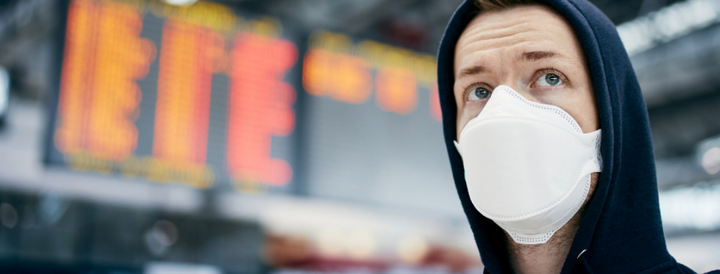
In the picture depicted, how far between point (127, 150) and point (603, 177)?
8.58ft

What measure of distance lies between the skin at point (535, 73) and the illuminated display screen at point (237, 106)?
239 centimetres

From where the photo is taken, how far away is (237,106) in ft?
11.0

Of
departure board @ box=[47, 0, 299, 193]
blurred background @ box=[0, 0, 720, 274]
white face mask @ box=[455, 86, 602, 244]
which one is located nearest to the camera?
white face mask @ box=[455, 86, 602, 244]

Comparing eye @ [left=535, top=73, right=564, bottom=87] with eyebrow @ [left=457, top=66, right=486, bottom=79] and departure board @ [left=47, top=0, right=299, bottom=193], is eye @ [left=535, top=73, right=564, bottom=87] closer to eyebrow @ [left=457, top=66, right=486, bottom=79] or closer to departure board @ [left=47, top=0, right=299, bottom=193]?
eyebrow @ [left=457, top=66, right=486, bottom=79]

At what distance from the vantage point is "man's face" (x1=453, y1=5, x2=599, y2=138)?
2.68 feet

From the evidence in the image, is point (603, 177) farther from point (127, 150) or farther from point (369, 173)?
point (369, 173)

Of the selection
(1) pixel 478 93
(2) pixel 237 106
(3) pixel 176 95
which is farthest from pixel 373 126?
(1) pixel 478 93

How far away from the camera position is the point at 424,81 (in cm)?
421

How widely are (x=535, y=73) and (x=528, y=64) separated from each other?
0.06ft

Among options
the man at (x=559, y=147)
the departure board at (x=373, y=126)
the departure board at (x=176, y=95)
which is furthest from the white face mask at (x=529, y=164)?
the departure board at (x=373, y=126)

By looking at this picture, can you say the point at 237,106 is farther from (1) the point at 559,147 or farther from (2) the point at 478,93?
(1) the point at 559,147

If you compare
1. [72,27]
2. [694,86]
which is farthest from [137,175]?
[694,86]

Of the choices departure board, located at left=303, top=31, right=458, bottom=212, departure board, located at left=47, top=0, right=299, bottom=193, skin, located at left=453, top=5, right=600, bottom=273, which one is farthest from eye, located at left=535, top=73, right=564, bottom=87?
departure board, located at left=303, top=31, right=458, bottom=212

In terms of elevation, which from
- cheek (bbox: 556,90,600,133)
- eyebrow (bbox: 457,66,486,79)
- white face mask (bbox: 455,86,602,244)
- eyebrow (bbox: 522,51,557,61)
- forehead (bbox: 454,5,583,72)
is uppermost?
forehead (bbox: 454,5,583,72)
